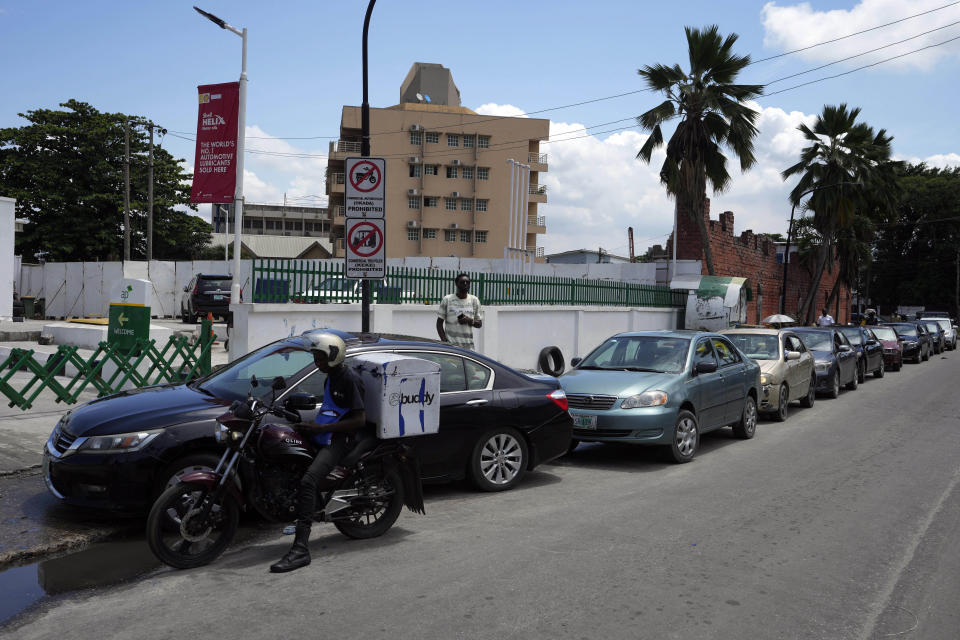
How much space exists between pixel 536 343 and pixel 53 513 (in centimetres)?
1291

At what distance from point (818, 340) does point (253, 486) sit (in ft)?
52.2

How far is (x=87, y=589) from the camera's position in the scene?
16.3 feet

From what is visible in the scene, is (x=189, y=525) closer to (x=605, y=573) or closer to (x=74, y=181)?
(x=605, y=573)

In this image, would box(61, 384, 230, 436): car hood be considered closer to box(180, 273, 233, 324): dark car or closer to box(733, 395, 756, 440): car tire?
box(733, 395, 756, 440): car tire

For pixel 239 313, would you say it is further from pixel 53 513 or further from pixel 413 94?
pixel 413 94

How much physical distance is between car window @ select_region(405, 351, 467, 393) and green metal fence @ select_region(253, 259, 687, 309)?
5.51m

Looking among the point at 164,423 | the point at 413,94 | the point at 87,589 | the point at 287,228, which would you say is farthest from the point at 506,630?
the point at 287,228

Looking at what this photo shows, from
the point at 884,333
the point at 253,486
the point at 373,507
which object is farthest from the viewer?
the point at 884,333

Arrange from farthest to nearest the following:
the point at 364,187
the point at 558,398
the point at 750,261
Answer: the point at 750,261
the point at 364,187
the point at 558,398

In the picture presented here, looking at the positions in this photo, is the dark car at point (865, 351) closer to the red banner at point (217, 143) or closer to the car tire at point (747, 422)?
the car tire at point (747, 422)

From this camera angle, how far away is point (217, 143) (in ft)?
50.5

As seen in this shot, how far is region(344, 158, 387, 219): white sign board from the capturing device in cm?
1025

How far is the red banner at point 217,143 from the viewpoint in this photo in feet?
50.1

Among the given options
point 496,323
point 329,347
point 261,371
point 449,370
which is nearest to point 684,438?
point 449,370
